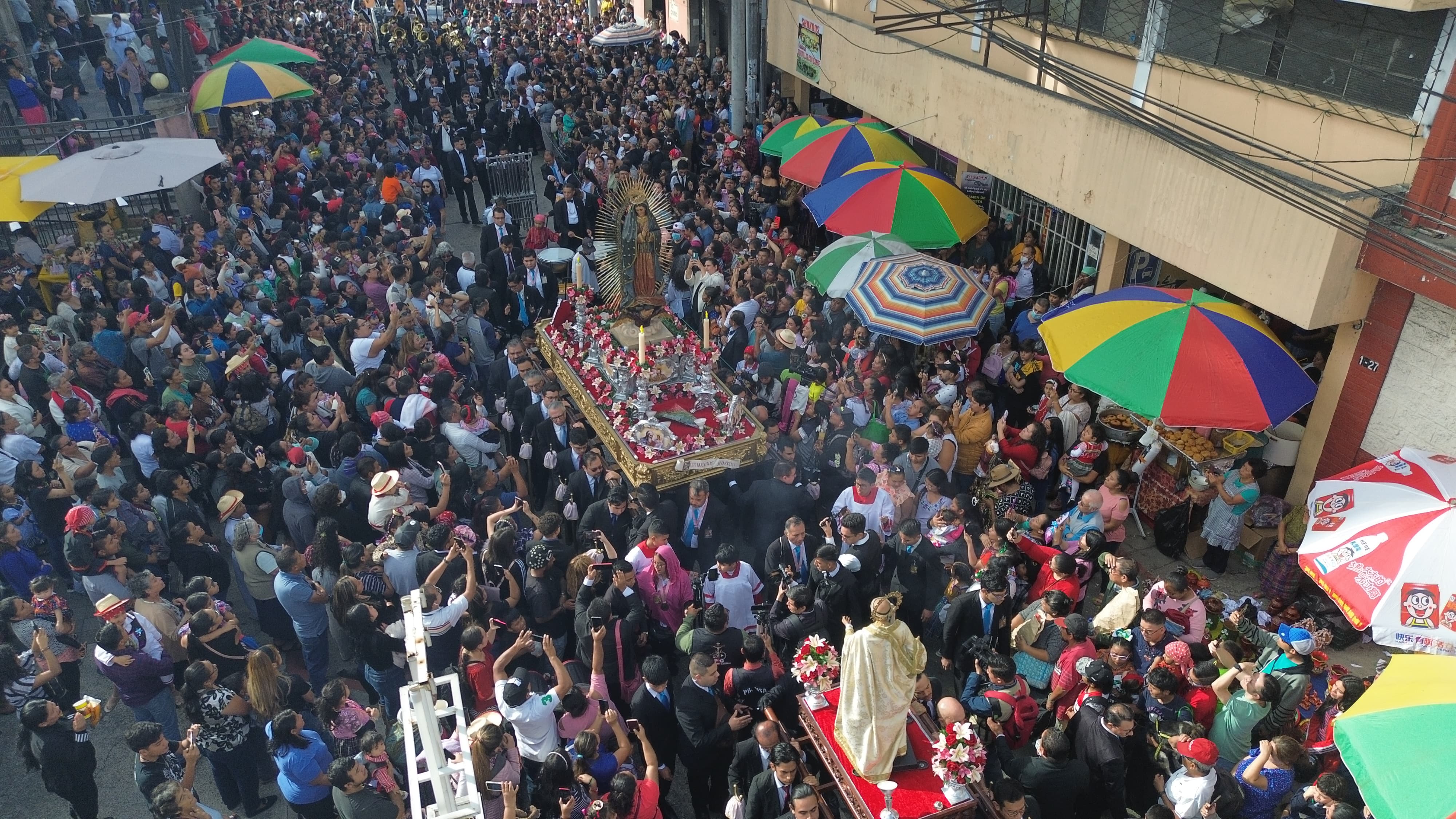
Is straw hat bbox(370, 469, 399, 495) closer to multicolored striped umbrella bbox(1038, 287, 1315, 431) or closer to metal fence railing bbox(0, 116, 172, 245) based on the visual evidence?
multicolored striped umbrella bbox(1038, 287, 1315, 431)

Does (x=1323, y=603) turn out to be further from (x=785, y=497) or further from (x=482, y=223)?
(x=482, y=223)

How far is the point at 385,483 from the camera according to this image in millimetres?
7621

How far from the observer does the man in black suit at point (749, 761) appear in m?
5.54

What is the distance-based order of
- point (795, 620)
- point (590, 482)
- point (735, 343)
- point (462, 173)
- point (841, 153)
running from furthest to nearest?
1. point (462, 173)
2. point (841, 153)
3. point (735, 343)
4. point (590, 482)
5. point (795, 620)

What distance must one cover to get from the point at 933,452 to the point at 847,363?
5.95ft

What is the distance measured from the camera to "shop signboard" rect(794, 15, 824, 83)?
1784 cm

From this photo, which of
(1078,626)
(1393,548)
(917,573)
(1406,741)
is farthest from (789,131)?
(1406,741)

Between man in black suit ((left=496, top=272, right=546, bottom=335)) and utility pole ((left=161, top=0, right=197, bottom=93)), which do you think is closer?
man in black suit ((left=496, top=272, right=546, bottom=335))

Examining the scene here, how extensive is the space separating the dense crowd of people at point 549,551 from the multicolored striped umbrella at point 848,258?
43cm

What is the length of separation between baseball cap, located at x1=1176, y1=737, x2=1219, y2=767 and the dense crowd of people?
39 mm

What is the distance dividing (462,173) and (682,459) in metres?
10.5

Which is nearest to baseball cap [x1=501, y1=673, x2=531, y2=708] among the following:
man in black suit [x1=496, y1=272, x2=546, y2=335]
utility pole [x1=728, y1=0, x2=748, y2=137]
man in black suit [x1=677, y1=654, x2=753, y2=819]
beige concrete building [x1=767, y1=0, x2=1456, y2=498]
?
man in black suit [x1=677, y1=654, x2=753, y2=819]

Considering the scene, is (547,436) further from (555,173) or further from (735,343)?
(555,173)

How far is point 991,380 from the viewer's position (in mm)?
10648
